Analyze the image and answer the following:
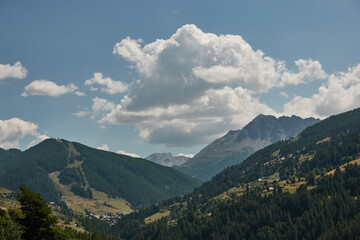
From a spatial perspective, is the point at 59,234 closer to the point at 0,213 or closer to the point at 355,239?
the point at 0,213

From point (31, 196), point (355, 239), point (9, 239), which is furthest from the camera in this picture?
point (355, 239)

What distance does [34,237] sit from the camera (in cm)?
7212

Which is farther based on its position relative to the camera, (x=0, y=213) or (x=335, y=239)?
(x=335, y=239)

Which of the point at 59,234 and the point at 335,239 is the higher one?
the point at 59,234

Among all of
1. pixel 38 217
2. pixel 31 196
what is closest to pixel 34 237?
pixel 38 217

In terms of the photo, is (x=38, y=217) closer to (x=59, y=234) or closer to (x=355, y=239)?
(x=59, y=234)

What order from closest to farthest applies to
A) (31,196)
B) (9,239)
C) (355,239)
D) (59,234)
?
(9,239)
(31,196)
(59,234)
(355,239)

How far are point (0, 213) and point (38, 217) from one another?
Answer: 9.35 m

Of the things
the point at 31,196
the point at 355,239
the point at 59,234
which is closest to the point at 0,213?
the point at 31,196

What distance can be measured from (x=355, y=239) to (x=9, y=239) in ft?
606

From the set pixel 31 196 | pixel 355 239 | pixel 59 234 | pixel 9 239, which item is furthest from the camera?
pixel 355 239

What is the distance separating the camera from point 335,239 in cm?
19450

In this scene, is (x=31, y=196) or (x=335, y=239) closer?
(x=31, y=196)

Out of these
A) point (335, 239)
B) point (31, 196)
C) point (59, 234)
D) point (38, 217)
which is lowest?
point (335, 239)
